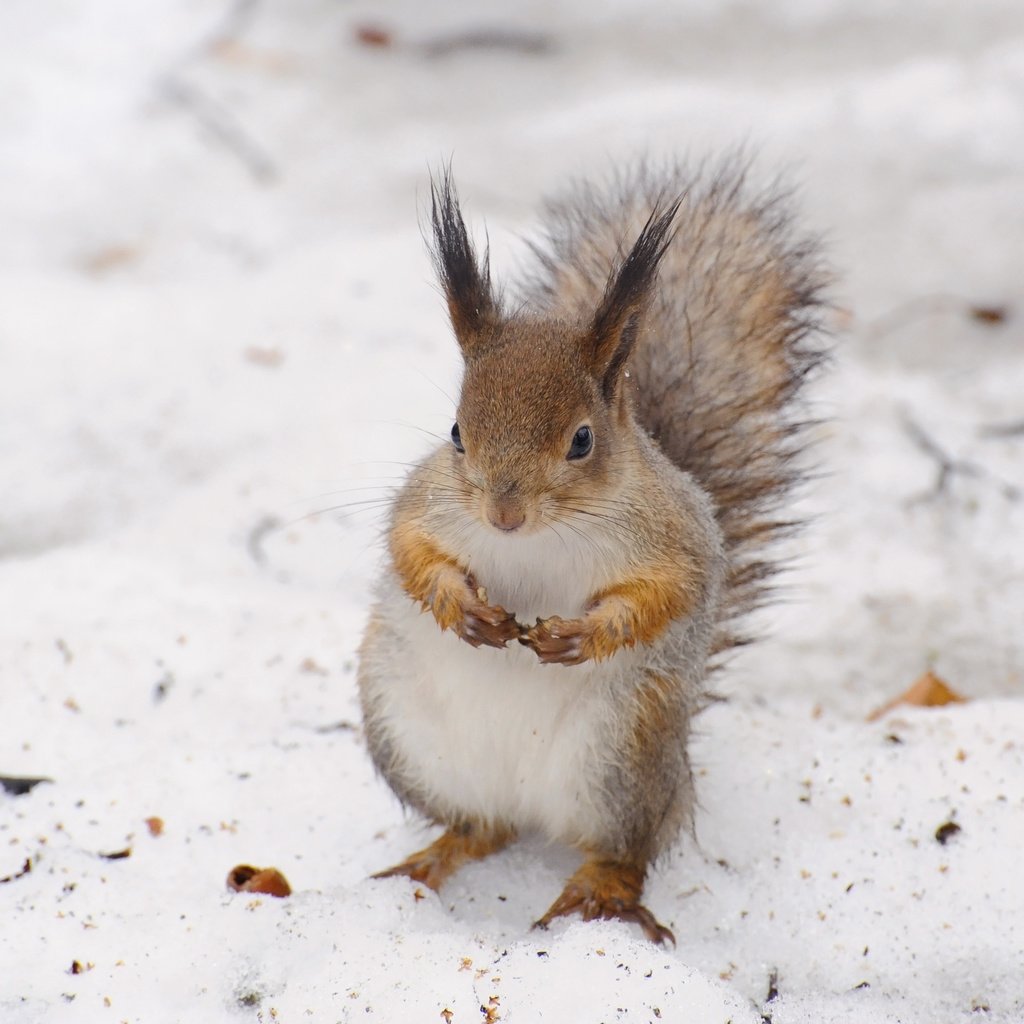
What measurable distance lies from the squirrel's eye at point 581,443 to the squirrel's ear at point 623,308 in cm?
8

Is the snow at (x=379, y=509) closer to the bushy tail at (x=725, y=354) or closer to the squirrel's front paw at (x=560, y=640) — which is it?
the bushy tail at (x=725, y=354)

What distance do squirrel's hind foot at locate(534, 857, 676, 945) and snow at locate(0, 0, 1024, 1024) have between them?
4cm

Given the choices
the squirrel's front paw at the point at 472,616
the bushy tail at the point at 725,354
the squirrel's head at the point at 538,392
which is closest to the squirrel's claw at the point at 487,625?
the squirrel's front paw at the point at 472,616

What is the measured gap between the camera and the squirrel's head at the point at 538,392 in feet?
5.20

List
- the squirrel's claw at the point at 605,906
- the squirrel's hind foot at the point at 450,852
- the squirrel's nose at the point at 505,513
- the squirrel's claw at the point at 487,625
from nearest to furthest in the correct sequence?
the squirrel's nose at the point at 505,513, the squirrel's claw at the point at 487,625, the squirrel's claw at the point at 605,906, the squirrel's hind foot at the point at 450,852

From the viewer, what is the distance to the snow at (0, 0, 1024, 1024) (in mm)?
1668

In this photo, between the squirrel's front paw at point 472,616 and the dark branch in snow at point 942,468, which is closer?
the squirrel's front paw at point 472,616

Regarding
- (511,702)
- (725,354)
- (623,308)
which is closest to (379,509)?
(725,354)

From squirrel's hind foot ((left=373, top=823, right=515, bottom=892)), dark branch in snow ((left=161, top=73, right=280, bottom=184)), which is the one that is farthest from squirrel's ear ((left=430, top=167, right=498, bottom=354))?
dark branch in snow ((left=161, top=73, right=280, bottom=184))

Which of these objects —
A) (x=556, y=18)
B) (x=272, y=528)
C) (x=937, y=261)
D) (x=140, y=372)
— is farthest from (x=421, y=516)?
(x=556, y=18)

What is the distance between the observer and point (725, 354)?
6.73 ft

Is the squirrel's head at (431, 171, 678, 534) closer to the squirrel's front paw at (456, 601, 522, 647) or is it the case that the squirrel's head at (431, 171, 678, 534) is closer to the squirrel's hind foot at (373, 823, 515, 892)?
the squirrel's front paw at (456, 601, 522, 647)

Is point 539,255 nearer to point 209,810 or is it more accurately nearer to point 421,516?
point 421,516

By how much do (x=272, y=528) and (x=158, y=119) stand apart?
173 cm
